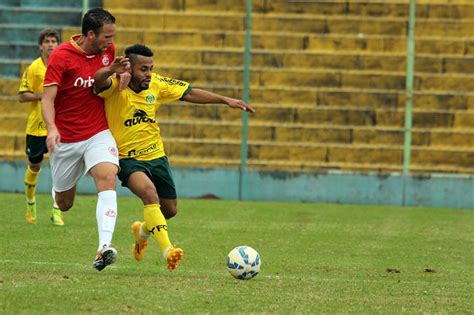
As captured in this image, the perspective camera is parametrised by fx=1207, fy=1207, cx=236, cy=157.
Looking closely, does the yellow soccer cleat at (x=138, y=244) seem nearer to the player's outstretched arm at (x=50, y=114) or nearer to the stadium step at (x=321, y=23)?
the player's outstretched arm at (x=50, y=114)

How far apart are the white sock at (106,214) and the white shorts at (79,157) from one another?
278 mm

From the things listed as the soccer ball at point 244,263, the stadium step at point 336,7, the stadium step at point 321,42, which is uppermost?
the stadium step at point 336,7

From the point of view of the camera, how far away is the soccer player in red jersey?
9.45 metres

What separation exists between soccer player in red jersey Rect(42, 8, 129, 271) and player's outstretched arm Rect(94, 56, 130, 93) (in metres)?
0.12

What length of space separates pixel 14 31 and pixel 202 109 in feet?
11.7

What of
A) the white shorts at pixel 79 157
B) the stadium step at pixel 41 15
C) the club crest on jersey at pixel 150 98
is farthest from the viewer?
the stadium step at pixel 41 15

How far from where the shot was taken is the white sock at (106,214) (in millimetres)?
9258

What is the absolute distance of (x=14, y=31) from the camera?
20.5 metres

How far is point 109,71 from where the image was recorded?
9.27m

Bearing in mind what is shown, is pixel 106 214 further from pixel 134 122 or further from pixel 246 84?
pixel 246 84

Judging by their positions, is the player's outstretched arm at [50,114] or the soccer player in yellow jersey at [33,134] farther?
the soccer player in yellow jersey at [33,134]

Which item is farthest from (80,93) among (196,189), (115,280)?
(196,189)

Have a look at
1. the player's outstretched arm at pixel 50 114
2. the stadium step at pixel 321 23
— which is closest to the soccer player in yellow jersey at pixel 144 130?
the player's outstretched arm at pixel 50 114

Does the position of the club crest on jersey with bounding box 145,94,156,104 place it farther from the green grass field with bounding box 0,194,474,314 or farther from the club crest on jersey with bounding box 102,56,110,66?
the green grass field with bounding box 0,194,474,314
